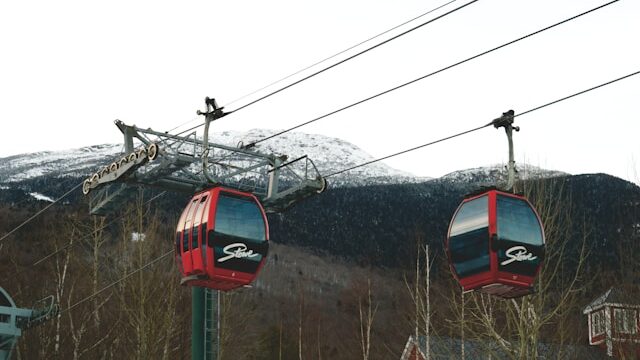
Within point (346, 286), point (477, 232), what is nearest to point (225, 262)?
point (477, 232)

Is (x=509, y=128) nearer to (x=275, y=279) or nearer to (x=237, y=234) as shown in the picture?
(x=237, y=234)

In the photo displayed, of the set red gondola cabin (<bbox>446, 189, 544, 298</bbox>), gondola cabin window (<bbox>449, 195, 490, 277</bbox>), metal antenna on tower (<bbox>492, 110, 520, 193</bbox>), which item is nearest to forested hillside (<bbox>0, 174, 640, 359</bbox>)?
gondola cabin window (<bbox>449, 195, 490, 277</bbox>)

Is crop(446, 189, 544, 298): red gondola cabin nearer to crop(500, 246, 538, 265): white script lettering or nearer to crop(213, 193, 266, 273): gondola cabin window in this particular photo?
crop(500, 246, 538, 265): white script lettering

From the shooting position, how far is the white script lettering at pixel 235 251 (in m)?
15.7

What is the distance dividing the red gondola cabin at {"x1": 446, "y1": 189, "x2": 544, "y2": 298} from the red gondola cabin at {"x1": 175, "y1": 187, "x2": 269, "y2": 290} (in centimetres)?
349

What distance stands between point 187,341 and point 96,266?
7818 mm

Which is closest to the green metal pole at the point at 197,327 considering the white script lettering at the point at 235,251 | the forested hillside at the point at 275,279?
the forested hillside at the point at 275,279

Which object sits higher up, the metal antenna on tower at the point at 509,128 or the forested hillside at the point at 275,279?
the metal antenna on tower at the point at 509,128

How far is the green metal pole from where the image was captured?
66.8ft

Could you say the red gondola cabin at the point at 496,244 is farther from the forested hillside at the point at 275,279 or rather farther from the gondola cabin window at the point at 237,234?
the forested hillside at the point at 275,279

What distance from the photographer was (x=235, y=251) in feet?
52.0

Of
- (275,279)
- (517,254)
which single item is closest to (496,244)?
(517,254)

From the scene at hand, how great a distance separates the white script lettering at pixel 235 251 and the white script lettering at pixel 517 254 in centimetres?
451

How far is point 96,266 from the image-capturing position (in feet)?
123
